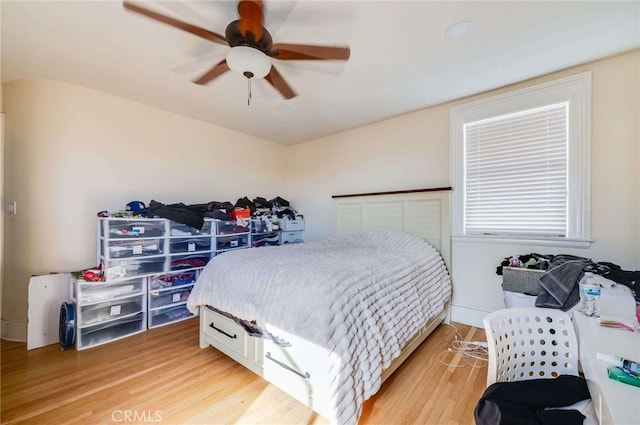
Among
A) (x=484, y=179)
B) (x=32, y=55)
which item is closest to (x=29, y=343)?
(x=32, y=55)

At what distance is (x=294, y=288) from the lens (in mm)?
1558

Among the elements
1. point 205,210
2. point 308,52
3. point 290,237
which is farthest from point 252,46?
point 290,237

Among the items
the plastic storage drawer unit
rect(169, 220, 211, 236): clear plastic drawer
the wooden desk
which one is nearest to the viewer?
the wooden desk

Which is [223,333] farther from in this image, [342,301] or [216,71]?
[216,71]

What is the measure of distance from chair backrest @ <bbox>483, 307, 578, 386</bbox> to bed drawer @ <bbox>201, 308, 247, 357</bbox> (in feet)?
5.20

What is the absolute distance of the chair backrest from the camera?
113 cm

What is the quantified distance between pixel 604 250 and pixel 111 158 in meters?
4.81

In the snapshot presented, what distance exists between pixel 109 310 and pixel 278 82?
2681 mm

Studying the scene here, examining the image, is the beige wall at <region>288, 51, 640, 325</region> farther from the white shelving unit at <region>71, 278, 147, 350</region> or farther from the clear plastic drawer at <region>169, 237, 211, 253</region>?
the white shelving unit at <region>71, 278, 147, 350</region>

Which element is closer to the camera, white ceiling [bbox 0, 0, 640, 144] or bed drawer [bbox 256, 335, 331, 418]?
bed drawer [bbox 256, 335, 331, 418]

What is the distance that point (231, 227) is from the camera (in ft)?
11.0

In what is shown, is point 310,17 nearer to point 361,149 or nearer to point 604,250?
point 361,149


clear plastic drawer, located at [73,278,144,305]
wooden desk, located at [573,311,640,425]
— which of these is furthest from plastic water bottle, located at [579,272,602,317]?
clear plastic drawer, located at [73,278,144,305]

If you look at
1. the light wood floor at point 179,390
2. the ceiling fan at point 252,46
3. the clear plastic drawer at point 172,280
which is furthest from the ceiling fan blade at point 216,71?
the light wood floor at point 179,390
